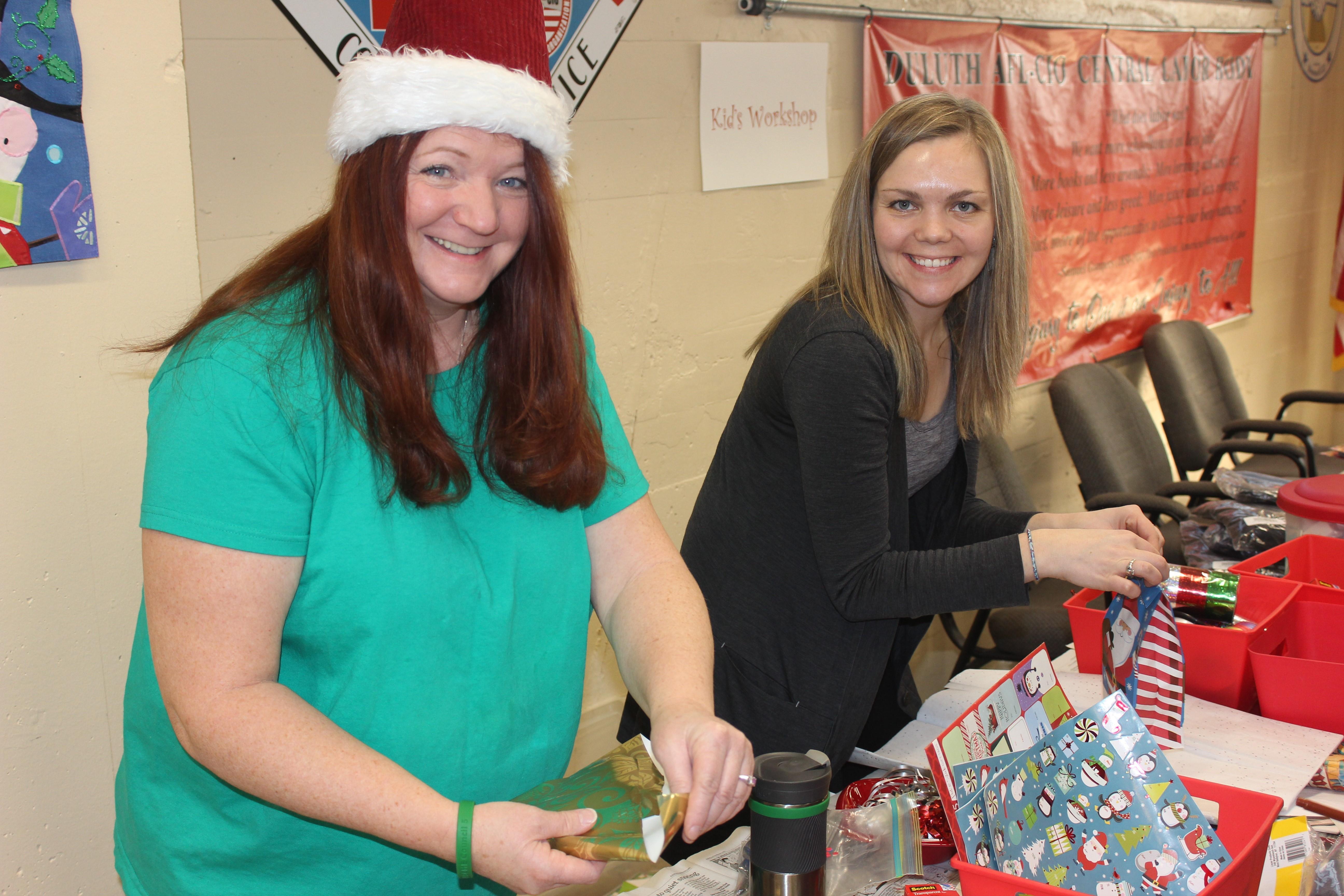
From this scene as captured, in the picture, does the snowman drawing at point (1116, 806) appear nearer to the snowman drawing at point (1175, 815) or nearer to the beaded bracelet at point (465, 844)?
the snowman drawing at point (1175, 815)

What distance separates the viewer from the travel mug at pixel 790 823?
0.99 m

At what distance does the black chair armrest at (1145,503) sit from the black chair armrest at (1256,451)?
0.64 meters

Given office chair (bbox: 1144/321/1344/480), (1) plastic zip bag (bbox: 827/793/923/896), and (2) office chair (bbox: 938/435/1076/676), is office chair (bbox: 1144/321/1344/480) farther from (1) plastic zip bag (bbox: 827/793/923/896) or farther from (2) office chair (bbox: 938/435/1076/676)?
(1) plastic zip bag (bbox: 827/793/923/896)

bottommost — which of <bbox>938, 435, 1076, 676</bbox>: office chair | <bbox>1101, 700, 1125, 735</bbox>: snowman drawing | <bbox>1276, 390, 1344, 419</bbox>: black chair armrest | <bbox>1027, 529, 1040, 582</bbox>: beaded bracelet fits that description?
<bbox>938, 435, 1076, 676</bbox>: office chair

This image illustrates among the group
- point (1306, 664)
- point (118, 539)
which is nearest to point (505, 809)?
point (118, 539)

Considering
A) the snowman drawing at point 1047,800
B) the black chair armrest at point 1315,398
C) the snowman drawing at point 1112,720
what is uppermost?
the snowman drawing at point 1112,720

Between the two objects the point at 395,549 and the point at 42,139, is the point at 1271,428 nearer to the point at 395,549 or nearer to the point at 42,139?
the point at 395,549

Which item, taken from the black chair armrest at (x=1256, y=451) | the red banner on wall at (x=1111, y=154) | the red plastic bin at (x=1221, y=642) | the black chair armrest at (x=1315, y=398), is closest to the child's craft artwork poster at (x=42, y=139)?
the red plastic bin at (x=1221, y=642)

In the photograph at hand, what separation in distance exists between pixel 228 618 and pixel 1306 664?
1.46 meters

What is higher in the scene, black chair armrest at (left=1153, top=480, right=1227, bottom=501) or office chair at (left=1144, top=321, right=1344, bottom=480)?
office chair at (left=1144, top=321, right=1344, bottom=480)

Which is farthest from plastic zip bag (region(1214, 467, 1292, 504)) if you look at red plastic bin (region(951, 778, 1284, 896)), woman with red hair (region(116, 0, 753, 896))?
woman with red hair (region(116, 0, 753, 896))

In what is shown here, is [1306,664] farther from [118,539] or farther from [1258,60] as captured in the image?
[1258,60]

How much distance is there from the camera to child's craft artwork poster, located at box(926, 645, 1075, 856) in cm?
118

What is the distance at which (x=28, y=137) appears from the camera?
5.05ft
